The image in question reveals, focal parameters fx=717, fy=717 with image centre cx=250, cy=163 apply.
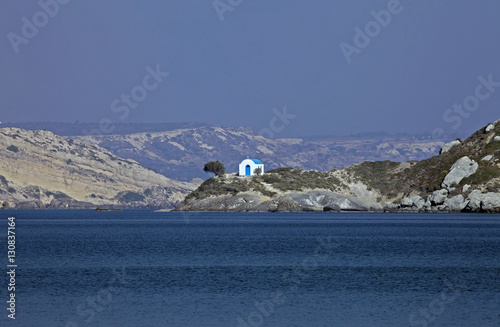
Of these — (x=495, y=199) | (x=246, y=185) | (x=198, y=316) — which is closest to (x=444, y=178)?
(x=495, y=199)

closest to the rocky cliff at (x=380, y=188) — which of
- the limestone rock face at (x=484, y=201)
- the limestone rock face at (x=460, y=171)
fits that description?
the limestone rock face at (x=460, y=171)

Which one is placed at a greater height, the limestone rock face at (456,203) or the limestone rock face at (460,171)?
the limestone rock face at (460,171)

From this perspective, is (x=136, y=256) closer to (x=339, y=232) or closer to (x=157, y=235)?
(x=157, y=235)

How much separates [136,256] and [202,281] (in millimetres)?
19332

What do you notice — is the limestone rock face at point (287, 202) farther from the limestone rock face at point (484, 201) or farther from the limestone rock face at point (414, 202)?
the limestone rock face at point (484, 201)

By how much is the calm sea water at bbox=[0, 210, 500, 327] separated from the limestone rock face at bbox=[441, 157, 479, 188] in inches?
3391

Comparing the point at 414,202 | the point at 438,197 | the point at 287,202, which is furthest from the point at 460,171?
the point at 287,202

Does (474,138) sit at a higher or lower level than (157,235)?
higher

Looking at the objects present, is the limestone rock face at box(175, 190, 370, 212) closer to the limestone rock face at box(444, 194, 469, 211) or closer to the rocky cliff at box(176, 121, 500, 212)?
the rocky cliff at box(176, 121, 500, 212)

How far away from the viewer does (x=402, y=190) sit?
633ft

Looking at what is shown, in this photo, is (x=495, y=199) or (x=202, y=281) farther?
(x=495, y=199)

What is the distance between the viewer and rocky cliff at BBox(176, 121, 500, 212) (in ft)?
545

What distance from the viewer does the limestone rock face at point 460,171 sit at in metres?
166

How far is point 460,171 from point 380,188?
32.9 meters
